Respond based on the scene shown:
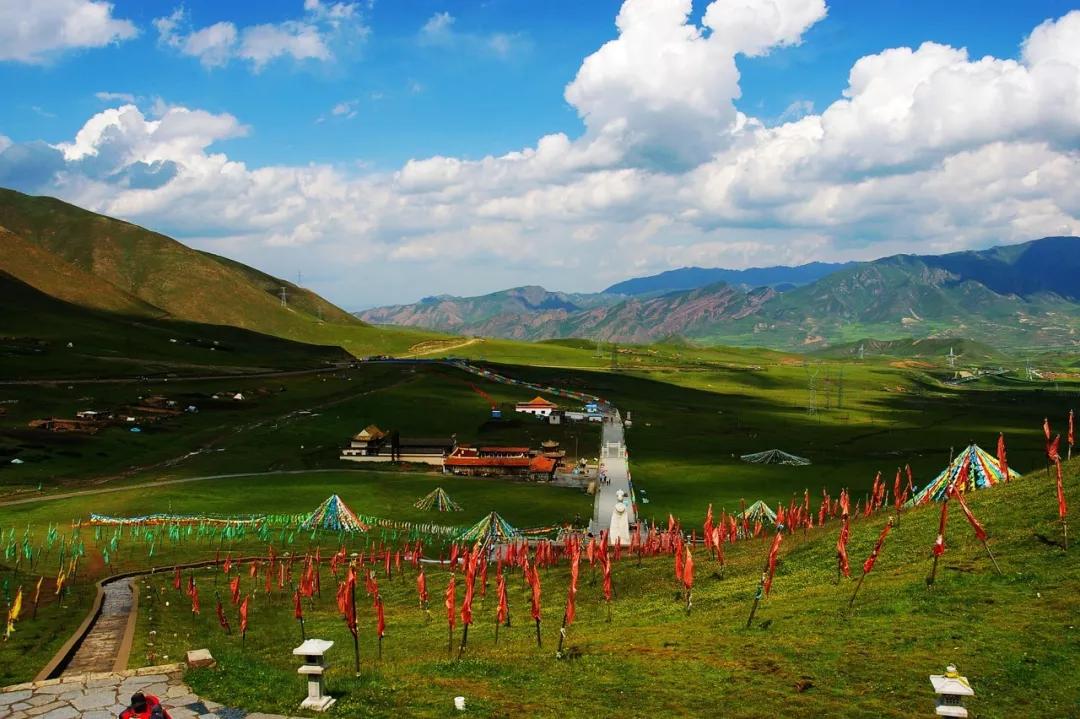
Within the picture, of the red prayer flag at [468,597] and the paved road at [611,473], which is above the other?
the red prayer flag at [468,597]

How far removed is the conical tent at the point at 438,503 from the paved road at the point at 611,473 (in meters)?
19.3

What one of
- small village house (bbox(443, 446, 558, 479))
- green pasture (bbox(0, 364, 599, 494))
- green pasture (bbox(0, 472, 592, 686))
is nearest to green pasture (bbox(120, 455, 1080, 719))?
green pasture (bbox(0, 472, 592, 686))

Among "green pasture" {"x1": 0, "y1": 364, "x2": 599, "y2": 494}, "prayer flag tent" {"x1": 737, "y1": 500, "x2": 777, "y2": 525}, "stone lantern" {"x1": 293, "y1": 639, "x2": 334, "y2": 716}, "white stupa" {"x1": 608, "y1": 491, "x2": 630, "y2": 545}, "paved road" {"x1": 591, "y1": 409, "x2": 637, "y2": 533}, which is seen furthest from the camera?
"green pasture" {"x1": 0, "y1": 364, "x2": 599, "y2": 494}

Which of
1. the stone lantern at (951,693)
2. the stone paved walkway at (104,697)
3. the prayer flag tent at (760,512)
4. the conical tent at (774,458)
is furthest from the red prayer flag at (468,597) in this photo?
the conical tent at (774,458)

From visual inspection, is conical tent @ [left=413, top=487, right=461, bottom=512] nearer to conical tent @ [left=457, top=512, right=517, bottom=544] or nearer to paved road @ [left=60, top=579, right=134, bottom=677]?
conical tent @ [left=457, top=512, right=517, bottom=544]

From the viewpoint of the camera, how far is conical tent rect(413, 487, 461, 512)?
335ft

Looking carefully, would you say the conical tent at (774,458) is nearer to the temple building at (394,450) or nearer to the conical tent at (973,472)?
the temple building at (394,450)

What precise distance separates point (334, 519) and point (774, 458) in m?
84.9

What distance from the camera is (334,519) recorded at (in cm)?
8981

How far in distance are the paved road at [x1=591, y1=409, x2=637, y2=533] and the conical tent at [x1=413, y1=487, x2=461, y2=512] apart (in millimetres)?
19281

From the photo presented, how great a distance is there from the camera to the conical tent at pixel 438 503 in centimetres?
10212

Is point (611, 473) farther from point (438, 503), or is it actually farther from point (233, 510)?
point (233, 510)

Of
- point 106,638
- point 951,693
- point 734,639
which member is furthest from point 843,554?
point 106,638

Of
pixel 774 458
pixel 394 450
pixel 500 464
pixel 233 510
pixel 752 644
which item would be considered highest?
pixel 752 644
